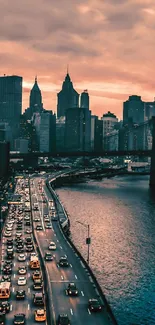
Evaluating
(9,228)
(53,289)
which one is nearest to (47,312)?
(53,289)

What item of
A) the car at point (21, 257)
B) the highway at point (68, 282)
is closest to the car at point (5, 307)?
the highway at point (68, 282)

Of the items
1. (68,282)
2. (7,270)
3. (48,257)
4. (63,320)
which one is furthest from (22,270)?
(63,320)

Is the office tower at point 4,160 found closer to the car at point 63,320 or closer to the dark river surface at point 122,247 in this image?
the dark river surface at point 122,247

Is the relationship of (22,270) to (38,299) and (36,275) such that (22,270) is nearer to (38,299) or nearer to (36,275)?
(36,275)

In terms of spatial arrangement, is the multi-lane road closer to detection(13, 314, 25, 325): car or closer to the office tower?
detection(13, 314, 25, 325): car

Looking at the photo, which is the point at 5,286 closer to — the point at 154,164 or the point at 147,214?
the point at 147,214

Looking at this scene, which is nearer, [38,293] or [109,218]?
[38,293]

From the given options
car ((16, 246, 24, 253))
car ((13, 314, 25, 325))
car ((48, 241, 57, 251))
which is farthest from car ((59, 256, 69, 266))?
car ((13, 314, 25, 325))
